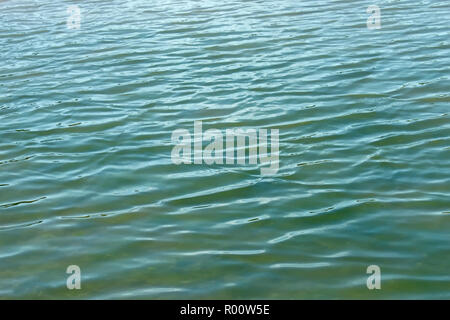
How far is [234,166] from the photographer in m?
7.66

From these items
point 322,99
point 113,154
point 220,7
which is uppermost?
point 220,7

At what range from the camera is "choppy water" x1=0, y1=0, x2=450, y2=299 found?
579 cm

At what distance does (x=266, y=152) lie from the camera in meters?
7.93

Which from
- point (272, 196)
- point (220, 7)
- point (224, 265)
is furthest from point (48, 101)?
point (220, 7)

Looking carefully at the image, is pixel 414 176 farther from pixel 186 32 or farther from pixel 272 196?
pixel 186 32

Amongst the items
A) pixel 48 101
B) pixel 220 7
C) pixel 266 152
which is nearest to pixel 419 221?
pixel 266 152

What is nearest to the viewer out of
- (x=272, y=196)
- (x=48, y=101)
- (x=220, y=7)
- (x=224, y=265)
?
A: (x=224, y=265)

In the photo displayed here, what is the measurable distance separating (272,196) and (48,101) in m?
4.49

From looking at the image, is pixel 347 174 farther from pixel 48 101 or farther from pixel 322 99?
pixel 48 101

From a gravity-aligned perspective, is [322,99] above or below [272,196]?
above

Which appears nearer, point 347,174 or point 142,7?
point 347,174

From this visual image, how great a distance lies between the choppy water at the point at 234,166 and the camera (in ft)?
19.0

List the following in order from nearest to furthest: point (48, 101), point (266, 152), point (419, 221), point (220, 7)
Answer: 1. point (419, 221)
2. point (266, 152)
3. point (48, 101)
4. point (220, 7)

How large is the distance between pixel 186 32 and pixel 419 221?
7968mm
